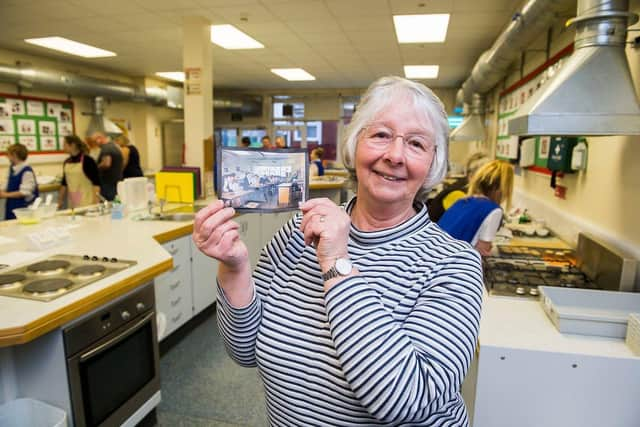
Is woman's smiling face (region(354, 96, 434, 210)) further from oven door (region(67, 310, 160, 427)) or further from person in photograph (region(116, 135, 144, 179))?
person in photograph (region(116, 135, 144, 179))

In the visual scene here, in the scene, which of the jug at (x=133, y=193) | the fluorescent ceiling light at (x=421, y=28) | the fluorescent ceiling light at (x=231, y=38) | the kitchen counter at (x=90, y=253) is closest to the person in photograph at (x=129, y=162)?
the fluorescent ceiling light at (x=231, y=38)

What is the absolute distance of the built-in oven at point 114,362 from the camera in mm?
1718

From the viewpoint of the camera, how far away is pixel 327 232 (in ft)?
2.52

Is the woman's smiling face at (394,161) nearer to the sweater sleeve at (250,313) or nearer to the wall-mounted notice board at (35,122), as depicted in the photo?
the sweater sleeve at (250,313)

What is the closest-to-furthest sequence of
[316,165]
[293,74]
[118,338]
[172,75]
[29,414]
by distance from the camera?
[29,414]
[118,338]
[316,165]
[293,74]
[172,75]

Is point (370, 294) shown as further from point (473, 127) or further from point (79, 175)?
point (473, 127)

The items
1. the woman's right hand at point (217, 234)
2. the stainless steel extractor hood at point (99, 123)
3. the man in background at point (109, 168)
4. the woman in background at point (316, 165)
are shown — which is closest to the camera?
the woman's right hand at point (217, 234)

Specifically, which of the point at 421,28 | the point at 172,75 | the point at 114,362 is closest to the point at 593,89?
the point at 114,362

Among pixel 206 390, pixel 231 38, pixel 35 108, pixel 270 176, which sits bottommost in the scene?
pixel 206 390

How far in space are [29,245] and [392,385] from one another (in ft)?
7.62

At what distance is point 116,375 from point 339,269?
167cm

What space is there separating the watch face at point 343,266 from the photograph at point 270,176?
0.92ft

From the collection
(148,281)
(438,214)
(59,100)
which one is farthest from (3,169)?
(438,214)

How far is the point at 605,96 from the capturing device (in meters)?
1.65
